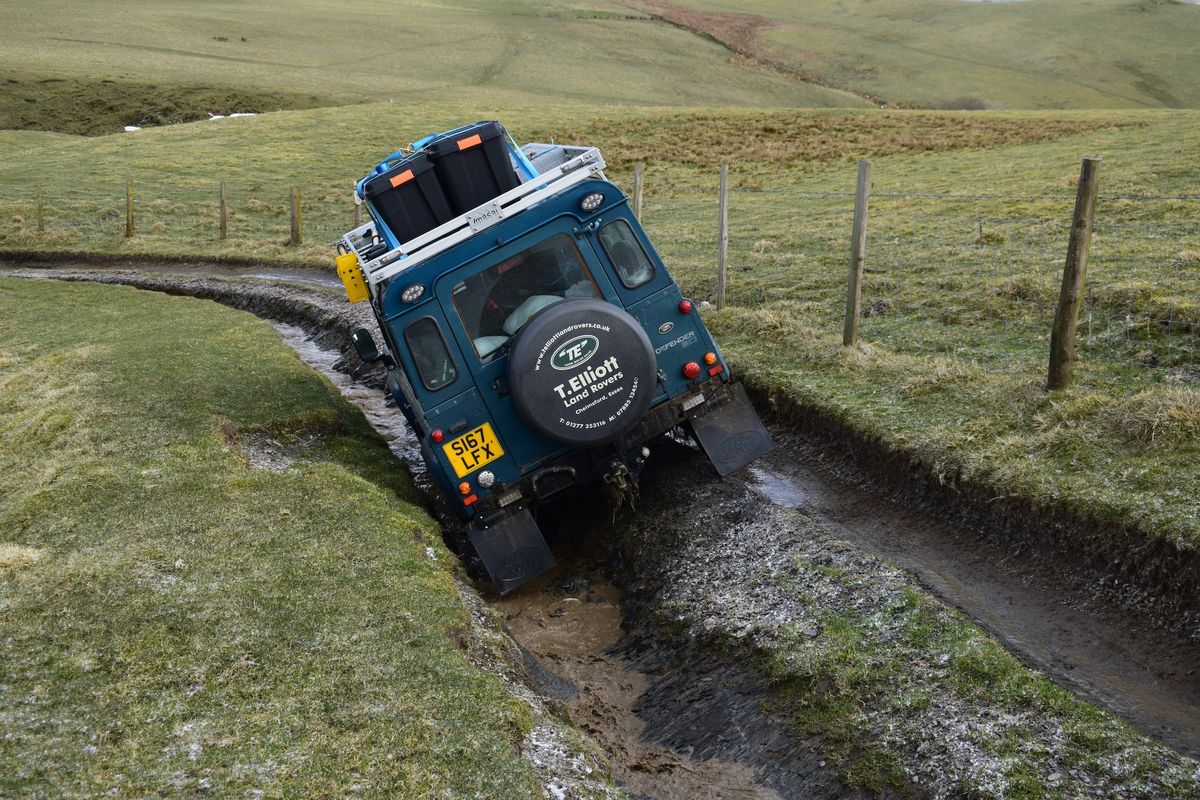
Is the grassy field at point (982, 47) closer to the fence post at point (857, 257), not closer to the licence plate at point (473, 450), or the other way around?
the fence post at point (857, 257)

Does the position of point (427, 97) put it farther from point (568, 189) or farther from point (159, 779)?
point (159, 779)

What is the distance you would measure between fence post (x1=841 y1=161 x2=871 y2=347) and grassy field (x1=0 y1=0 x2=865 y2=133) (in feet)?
168

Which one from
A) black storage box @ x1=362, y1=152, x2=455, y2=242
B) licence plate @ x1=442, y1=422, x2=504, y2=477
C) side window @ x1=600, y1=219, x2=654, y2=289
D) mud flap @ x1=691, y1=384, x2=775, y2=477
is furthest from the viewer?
black storage box @ x1=362, y1=152, x2=455, y2=242

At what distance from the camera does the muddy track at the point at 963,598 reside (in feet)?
22.6

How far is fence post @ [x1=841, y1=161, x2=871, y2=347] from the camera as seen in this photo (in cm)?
1326

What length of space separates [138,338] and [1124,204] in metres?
20.1

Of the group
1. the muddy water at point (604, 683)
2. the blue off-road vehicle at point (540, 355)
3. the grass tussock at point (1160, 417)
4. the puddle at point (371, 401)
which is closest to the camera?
the muddy water at point (604, 683)

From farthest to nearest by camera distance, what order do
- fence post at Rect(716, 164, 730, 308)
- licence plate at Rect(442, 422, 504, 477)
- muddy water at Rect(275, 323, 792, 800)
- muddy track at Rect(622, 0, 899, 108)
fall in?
muddy track at Rect(622, 0, 899, 108) < fence post at Rect(716, 164, 730, 308) < licence plate at Rect(442, 422, 504, 477) < muddy water at Rect(275, 323, 792, 800)

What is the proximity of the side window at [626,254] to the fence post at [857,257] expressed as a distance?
4050 millimetres

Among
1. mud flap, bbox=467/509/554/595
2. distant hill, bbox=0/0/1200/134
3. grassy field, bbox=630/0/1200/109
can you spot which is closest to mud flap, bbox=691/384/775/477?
mud flap, bbox=467/509/554/595

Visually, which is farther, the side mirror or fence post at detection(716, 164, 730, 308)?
fence post at detection(716, 164, 730, 308)

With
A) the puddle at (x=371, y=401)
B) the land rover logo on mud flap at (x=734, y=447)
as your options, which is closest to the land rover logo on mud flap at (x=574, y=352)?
the land rover logo on mud flap at (x=734, y=447)

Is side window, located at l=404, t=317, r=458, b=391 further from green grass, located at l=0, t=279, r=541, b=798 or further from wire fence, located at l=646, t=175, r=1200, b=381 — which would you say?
wire fence, located at l=646, t=175, r=1200, b=381

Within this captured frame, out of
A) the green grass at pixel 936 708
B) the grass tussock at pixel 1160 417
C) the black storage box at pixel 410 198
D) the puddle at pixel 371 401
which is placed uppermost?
the black storage box at pixel 410 198
